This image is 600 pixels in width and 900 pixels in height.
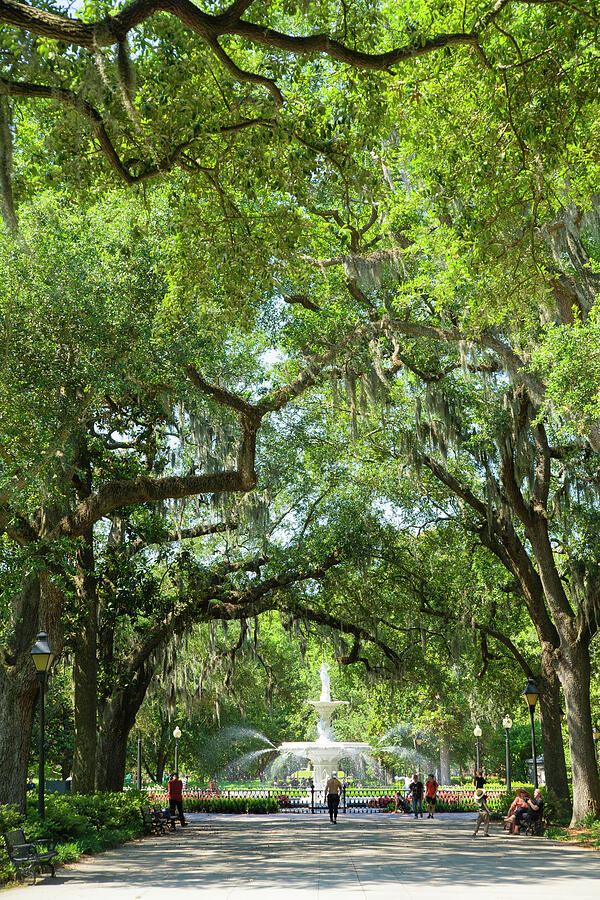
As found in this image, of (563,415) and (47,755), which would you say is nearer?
(563,415)

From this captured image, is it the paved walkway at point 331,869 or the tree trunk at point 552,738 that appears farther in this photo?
the tree trunk at point 552,738

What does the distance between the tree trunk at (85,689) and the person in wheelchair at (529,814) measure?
877 centimetres

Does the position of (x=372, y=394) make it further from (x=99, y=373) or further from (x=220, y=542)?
(x=220, y=542)

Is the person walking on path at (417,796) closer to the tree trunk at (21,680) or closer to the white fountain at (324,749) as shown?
the white fountain at (324,749)

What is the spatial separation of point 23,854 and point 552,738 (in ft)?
41.5

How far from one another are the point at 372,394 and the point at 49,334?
5.74 meters

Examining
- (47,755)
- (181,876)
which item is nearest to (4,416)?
(181,876)

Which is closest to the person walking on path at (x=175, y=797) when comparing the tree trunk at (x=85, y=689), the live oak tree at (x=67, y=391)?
the tree trunk at (x=85, y=689)

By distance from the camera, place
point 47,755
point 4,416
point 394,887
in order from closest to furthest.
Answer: point 394,887, point 4,416, point 47,755

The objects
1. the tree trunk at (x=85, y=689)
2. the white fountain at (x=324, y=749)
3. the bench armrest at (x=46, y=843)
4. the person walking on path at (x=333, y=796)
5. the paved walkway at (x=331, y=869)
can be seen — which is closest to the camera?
the paved walkway at (x=331, y=869)

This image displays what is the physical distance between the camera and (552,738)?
19297 millimetres

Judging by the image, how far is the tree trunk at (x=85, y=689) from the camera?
1609cm

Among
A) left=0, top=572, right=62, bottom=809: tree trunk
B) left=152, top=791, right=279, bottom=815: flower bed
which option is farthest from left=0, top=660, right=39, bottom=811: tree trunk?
left=152, top=791, right=279, bottom=815: flower bed

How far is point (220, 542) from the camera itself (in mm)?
22531
